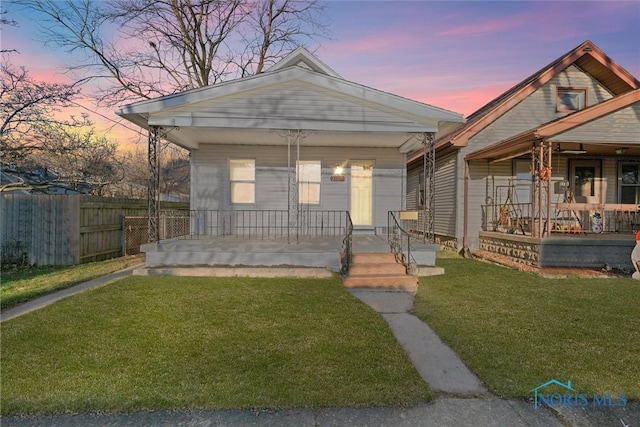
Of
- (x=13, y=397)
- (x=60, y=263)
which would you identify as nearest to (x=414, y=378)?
(x=13, y=397)

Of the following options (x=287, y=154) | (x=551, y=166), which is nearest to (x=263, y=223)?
(x=287, y=154)

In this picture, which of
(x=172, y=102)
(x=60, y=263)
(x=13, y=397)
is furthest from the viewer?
(x=60, y=263)

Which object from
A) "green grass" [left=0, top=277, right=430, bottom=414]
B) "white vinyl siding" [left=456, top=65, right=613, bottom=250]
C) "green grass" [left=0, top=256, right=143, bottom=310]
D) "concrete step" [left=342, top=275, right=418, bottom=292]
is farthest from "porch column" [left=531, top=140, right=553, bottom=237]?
"green grass" [left=0, top=256, right=143, bottom=310]

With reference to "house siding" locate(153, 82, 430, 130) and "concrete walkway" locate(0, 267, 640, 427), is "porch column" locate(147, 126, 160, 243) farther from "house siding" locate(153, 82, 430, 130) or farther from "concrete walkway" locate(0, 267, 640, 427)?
"concrete walkway" locate(0, 267, 640, 427)

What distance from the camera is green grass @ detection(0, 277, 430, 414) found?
301 centimetres

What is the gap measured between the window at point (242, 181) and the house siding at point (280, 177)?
0.15 meters

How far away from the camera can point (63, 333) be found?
443cm

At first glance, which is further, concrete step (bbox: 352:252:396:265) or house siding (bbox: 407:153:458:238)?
house siding (bbox: 407:153:458:238)

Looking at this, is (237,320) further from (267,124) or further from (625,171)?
(625,171)

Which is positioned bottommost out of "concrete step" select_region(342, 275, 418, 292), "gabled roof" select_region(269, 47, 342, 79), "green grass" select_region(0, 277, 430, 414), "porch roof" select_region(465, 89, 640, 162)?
"green grass" select_region(0, 277, 430, 414)

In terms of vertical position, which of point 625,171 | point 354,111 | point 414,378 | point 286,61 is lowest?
point 414,378

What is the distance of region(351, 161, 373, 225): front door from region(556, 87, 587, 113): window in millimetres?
7760

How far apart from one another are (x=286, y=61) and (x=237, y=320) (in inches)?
361

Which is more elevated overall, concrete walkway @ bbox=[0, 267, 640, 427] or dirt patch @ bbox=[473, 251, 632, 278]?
dirt patch @ bbox=[473, 251, 632, 278]
